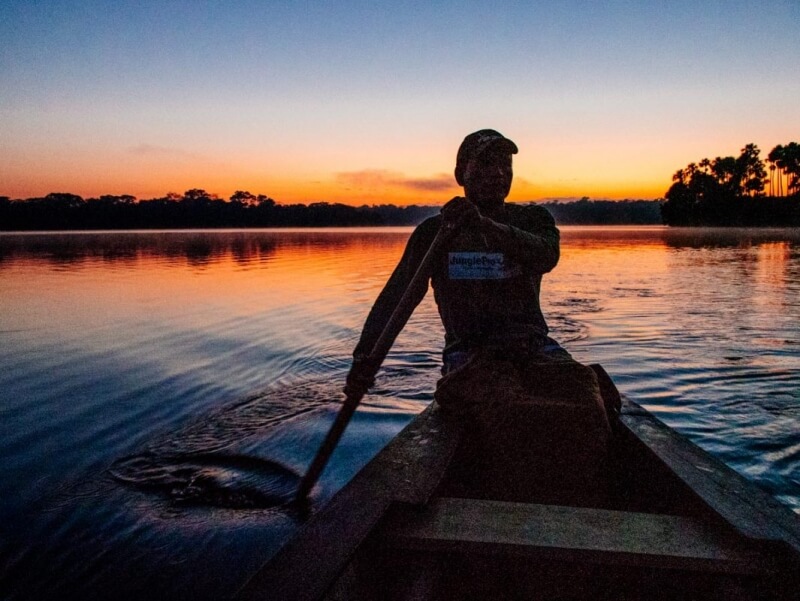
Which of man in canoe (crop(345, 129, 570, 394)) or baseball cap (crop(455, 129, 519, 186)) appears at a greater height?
baseball cap (crop(455, 129, 519, 186))

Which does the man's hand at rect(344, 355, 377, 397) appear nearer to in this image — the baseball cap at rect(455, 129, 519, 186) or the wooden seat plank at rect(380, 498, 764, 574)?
the wooden seat plank at rect(380, 498, 764, 574)

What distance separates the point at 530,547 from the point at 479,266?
177 centimetres

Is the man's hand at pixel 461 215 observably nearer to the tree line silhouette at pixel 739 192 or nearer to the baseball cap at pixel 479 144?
the baseball cap at pixel 479 144

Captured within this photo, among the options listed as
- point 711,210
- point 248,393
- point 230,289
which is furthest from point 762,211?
point 248,393

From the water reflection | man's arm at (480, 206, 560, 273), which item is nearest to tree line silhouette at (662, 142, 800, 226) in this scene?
the water reflection

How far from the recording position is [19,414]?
5594mm

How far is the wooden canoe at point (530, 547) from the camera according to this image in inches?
64.2

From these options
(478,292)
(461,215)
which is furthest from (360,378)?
(461,215)

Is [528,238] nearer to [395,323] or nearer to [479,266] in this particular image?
[479,266]

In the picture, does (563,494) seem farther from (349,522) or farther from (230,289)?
(230,289)

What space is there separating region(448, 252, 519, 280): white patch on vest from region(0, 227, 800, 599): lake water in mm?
1994

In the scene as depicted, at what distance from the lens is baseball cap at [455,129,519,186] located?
10.2ft

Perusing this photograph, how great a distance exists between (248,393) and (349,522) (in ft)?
16.5

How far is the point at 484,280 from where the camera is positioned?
314cm
